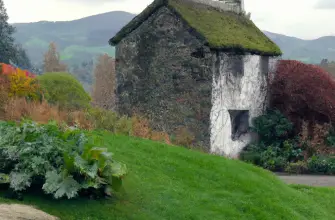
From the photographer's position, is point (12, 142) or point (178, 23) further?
point (178, 23)

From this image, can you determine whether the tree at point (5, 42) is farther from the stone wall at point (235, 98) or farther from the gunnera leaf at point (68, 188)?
the gunnera leaf at point (68, 188)

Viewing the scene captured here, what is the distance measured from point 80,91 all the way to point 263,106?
7603 millimetres

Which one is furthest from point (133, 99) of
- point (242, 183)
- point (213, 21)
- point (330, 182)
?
point (242, 183)

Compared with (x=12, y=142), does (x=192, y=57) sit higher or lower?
higher

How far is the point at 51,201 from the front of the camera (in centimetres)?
775

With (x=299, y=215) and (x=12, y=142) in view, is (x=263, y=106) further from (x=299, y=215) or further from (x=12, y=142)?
(x=12, y=142)

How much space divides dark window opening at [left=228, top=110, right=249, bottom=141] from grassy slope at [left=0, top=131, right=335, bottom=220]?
24.2 ft

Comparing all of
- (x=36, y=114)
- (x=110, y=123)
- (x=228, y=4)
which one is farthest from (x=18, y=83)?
(x=228, y=4)

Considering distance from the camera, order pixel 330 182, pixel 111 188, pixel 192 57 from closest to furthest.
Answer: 1. pixel 111 188
2. pixel 330 182
3. pixel 192 57

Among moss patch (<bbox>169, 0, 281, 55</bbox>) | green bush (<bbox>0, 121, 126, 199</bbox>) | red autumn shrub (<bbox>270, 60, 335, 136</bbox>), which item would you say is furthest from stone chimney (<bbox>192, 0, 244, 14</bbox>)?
green bush (<bbox>0, 121, 126, 199</bbox>)

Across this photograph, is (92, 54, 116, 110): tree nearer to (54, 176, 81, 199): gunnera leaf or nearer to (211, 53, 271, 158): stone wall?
(211, 53, 271, 158): stone wall

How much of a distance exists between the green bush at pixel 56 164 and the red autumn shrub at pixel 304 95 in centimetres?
1357

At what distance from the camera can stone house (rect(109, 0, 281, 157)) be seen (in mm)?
18641

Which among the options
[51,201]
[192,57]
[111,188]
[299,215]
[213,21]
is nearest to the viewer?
[51,201]
